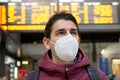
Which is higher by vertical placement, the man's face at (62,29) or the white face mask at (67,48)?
the man's face at (62,29)

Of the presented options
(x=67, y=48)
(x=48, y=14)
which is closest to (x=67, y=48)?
(x=67, y=48)

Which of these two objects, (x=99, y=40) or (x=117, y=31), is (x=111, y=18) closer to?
(x=117, y=31)

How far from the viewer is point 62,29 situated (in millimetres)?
1742

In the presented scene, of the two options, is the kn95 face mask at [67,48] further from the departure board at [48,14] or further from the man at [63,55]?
the departure board at [48,14]

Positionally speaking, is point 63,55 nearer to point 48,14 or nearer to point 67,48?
point 67,48

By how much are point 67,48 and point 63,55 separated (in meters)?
0.06

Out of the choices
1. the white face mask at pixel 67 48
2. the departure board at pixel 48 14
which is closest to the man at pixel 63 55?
the white face mask at pixel 67 48

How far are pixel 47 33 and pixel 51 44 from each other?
7 centimetres

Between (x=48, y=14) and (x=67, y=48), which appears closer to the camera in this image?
(x=67, y=48)

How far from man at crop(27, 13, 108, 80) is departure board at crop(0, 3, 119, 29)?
291 inches

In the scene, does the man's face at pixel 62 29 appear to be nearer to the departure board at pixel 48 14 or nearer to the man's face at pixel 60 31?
the man's face at pixel 60 31

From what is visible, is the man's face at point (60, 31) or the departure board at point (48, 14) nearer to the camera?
the man's face at point (60, 31)

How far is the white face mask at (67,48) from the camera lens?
1.69 meters

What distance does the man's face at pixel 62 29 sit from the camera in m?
1.74
